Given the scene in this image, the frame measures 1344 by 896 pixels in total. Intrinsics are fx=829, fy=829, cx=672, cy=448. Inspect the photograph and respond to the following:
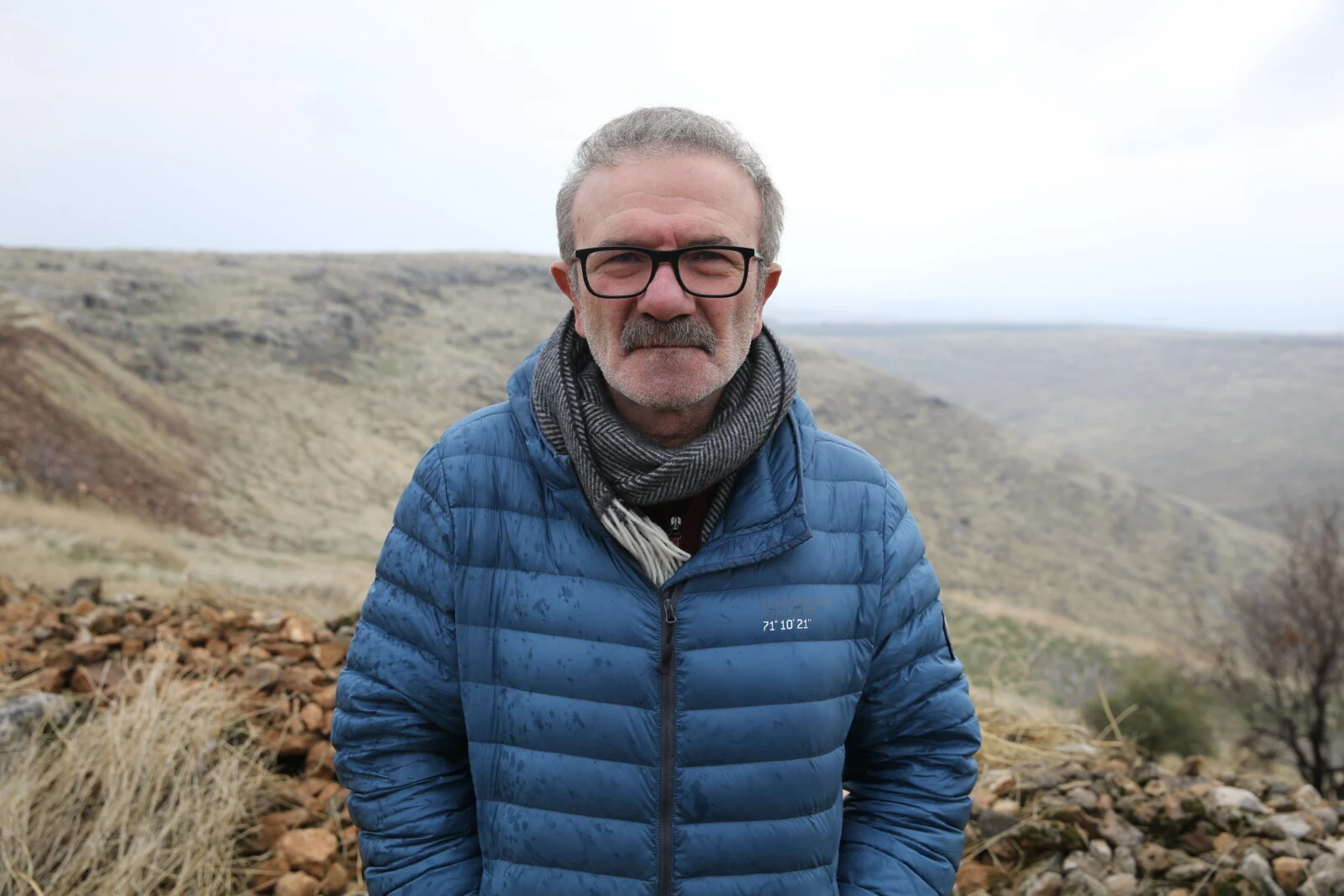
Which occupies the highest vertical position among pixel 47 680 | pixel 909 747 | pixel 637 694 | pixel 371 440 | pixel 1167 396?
pixel 637 694

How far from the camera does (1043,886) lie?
2.72 meters

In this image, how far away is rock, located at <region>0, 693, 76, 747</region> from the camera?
2.74 m

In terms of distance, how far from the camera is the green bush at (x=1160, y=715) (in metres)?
9.38

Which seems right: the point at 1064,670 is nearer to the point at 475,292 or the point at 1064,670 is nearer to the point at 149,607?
the point at 149,607

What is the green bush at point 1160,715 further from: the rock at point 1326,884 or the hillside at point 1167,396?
the hillside at point 1167,396

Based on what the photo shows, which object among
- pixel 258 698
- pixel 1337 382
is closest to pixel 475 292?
pixel 258 698

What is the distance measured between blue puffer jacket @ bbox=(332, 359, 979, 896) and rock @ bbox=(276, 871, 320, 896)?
121 centimetres

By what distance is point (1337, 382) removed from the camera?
354 feet

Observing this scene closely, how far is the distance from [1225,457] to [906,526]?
99.5 meters

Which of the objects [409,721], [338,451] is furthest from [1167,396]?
[409,721]

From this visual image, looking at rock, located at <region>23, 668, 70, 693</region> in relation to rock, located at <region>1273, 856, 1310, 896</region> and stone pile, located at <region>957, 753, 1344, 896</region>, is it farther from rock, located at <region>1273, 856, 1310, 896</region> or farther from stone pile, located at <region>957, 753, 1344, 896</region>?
rock, located at <region>1273, 856, 1310, 896</region>

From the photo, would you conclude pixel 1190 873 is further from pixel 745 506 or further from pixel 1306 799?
pixel 745 506

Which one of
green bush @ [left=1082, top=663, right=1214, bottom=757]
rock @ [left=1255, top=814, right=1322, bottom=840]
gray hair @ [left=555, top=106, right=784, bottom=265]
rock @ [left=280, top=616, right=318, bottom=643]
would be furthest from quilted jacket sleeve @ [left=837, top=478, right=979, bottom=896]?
green bush @ [left=1082, top=663, right=1214, bottom=757]

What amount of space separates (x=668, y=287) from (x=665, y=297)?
0.06 feet
